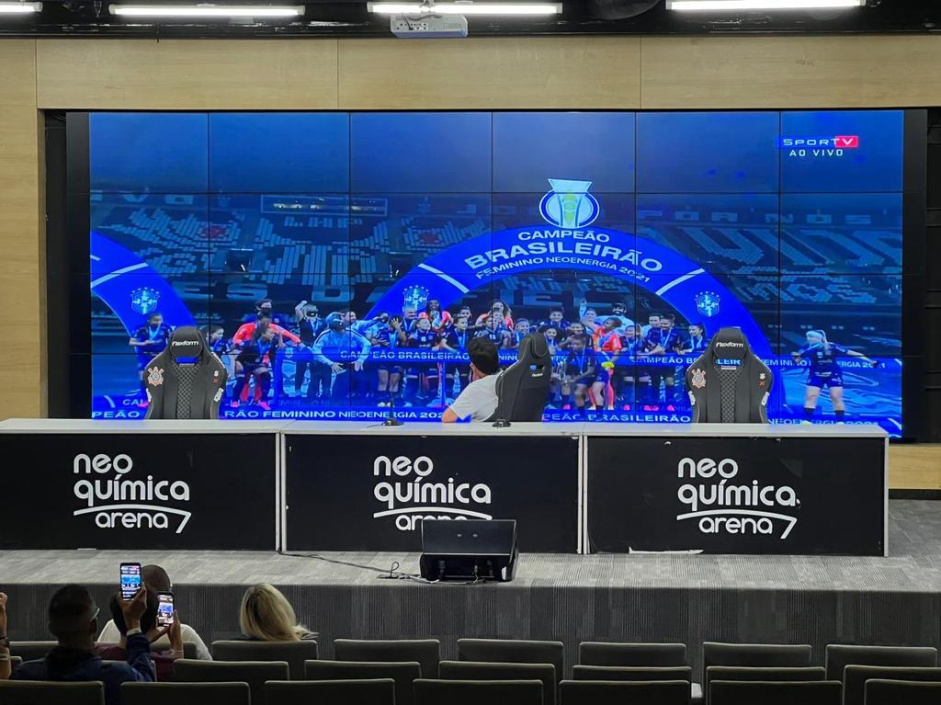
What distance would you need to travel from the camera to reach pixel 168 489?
6.33 m

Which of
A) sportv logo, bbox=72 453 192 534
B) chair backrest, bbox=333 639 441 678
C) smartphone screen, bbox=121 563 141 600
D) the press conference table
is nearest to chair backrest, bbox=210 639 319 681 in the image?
chair backrest, bbox=333 639 441 678

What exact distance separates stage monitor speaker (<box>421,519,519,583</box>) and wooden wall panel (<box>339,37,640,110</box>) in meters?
5.04

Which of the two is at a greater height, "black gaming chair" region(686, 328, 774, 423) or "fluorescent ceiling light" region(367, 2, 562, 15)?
"fluorescent ceiling light" region(367, 2, 562, 15)

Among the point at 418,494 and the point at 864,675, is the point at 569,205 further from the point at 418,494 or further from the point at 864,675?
the point at 864,675

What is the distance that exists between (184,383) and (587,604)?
3.48 meters

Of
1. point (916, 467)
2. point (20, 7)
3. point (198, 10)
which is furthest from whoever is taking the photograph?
point (916, 467)

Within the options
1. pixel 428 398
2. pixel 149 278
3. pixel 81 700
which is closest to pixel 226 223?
pixel 149 278

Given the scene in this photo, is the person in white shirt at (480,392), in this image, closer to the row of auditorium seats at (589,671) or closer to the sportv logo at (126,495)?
the sportv logo at (126,495)

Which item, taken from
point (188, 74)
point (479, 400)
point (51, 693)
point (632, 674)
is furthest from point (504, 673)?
point (188, 74)

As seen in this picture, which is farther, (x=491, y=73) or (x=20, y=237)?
(x=20, y=237)

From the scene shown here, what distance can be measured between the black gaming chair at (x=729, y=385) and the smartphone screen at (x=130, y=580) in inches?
165

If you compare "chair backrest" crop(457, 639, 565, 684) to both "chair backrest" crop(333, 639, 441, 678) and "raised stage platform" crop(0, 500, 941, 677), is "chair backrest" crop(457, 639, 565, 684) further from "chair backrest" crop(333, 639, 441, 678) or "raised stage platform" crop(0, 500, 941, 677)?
"raised stage platform" crop(0, 500, 941, 677)

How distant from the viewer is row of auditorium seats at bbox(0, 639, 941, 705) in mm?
3480

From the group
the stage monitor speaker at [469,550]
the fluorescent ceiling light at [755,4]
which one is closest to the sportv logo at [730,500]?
the stage monitor speaker at [469,550]
